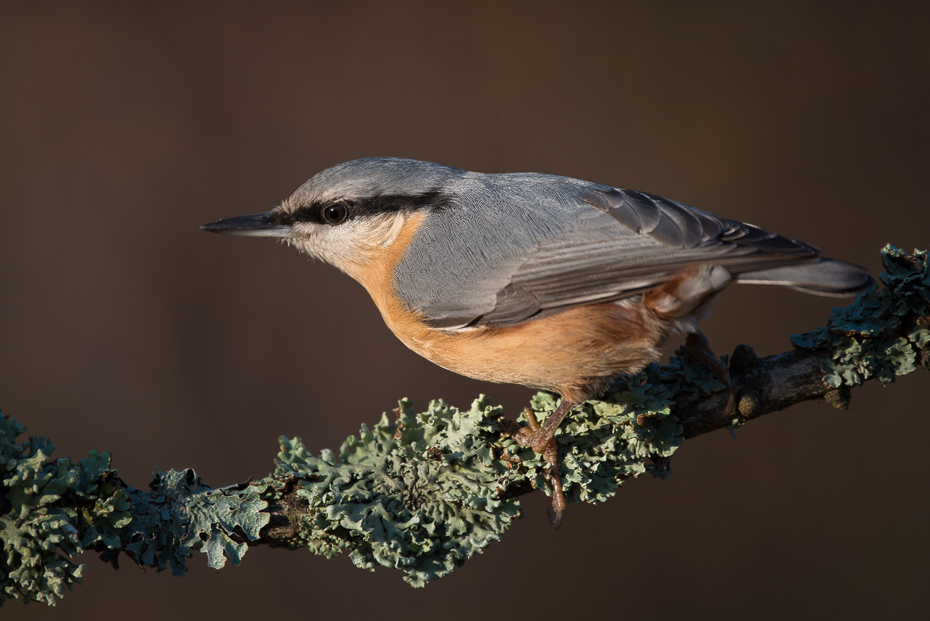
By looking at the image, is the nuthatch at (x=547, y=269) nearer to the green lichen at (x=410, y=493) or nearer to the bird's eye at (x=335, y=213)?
the bird's eye at (x=335, y=213)

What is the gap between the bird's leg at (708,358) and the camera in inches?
56.6

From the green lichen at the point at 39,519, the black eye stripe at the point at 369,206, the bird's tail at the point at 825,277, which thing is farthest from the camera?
the black eye stripe at the point at 369,206

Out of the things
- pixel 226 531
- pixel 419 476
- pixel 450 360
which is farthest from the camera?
pixel 450 360

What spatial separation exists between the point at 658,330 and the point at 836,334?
408mm

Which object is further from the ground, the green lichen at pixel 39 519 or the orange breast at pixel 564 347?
the orange breast at pixel 564 347

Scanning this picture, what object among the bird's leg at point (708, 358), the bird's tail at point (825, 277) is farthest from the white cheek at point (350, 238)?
the bird's tail at point (825, 277)

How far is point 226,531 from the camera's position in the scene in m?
1.23

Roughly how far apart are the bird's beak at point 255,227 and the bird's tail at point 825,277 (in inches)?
45.3

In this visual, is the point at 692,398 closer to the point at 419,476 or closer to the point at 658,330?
the point at 658,330

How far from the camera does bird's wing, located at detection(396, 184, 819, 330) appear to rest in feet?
4.27

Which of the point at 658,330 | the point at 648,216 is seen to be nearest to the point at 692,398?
the point at 658,330

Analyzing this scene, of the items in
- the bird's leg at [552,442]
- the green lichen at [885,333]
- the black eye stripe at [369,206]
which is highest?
the black eye stripe at [369,206]

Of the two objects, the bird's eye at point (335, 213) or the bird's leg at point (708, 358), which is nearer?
A: the bird's leg at point (708, 358)

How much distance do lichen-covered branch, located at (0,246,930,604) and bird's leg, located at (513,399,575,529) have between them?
17mm
